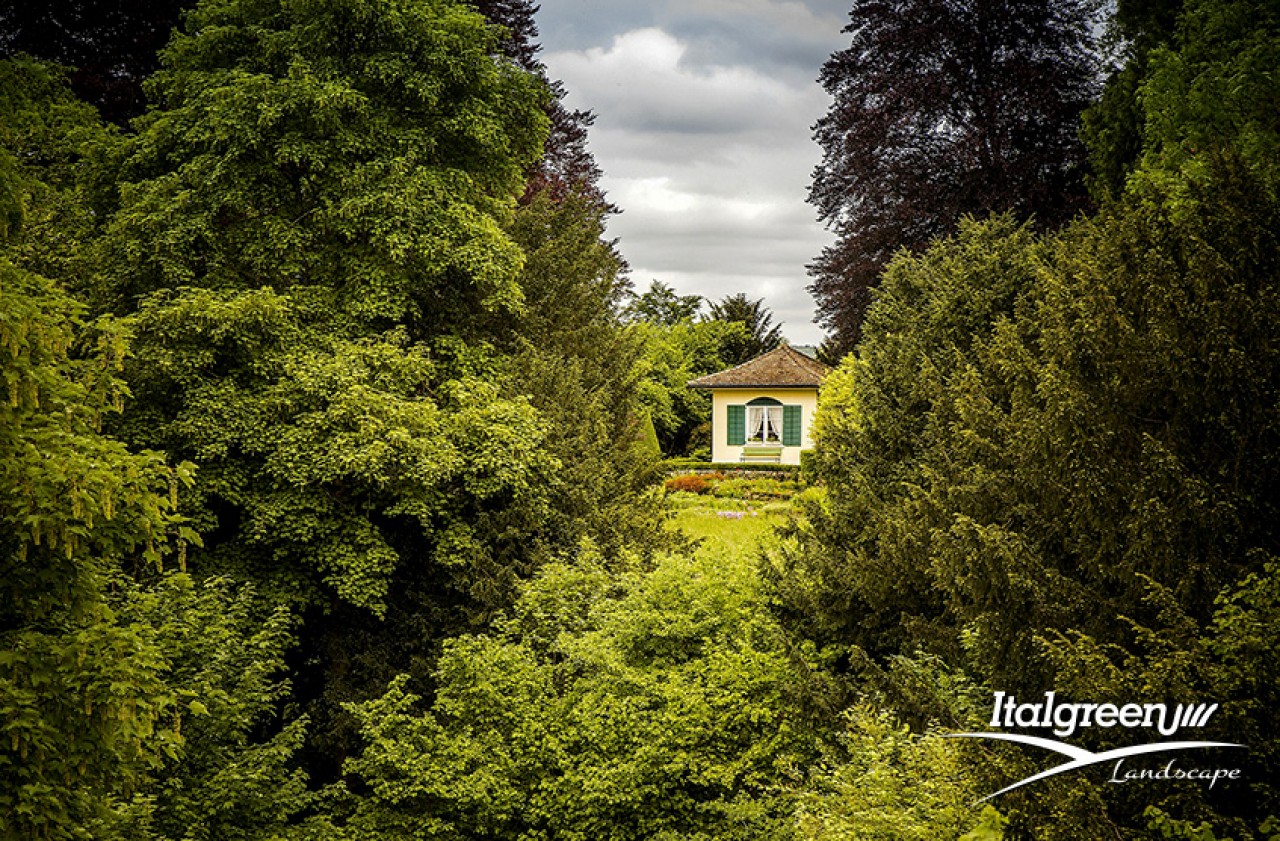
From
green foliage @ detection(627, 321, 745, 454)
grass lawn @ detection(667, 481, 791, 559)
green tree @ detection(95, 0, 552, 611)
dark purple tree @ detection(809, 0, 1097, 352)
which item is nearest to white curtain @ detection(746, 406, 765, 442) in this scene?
green foliage @ detection(627, 321, 745, 454)

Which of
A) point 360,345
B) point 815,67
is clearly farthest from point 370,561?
point 815,67

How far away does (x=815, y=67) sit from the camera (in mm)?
21188

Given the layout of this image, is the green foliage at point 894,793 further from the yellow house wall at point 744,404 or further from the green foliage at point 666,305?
the green foliage at point 666,305

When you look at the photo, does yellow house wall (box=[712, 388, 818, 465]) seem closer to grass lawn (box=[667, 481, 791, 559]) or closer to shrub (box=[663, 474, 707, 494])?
shrub (box=[663, 474, 707, 494])

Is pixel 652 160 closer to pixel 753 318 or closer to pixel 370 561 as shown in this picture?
pixel 370 561

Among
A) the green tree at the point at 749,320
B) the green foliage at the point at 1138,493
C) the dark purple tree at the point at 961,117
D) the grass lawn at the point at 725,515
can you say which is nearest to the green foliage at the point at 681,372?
the green tree at the point at 749,320

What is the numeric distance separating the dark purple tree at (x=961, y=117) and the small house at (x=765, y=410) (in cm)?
1556

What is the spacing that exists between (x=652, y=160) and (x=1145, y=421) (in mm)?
23398

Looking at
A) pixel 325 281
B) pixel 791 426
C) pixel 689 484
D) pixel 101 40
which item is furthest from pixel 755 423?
pixel 101 40

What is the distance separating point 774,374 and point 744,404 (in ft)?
5.15

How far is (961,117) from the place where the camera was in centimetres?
1869

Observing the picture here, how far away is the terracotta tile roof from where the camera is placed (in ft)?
→ 114
